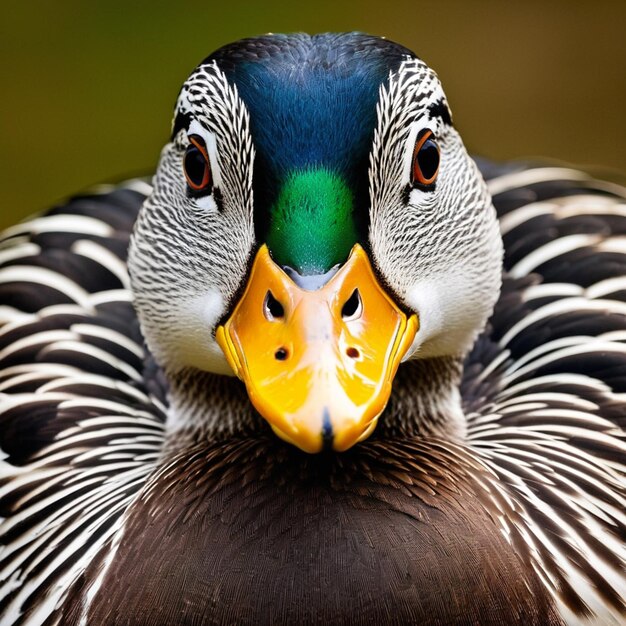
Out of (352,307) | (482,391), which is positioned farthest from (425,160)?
(482,391)

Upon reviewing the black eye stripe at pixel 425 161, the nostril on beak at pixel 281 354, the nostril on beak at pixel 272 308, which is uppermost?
the black eye stripe at pixel 425 161

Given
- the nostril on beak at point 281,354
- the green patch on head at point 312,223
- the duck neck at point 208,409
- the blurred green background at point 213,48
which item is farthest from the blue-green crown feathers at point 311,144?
the blurred green background at point 213,48

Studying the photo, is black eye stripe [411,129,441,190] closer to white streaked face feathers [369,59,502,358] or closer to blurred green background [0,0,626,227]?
white streaked face feathers [369,59,502,358]

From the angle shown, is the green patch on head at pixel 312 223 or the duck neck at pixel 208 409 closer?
the green patch on head at pixel 312 223

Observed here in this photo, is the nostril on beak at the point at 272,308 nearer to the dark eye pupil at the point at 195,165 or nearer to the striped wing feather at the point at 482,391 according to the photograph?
the dark eye pupil at the point at 195,165

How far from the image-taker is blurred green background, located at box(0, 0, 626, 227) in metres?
4.11

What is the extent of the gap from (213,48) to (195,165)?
2.91m

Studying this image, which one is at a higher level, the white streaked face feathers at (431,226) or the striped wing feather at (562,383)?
the white streaked face feathers at (431,226)

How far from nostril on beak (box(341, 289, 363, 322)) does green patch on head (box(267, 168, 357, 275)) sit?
44 millimetres

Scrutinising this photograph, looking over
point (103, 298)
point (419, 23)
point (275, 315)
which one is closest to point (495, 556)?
point (275, 315)

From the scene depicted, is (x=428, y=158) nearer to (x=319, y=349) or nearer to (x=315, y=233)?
(x=315, y=233)

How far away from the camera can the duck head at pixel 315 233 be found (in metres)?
1.32

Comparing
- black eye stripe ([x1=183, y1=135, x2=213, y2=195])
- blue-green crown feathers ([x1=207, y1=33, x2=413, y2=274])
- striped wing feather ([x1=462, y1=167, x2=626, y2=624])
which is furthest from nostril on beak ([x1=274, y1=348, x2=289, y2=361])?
striped wing feather ([x1=462, y1=167, x2=626, y2=624])

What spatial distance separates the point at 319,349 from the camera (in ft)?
4.28
